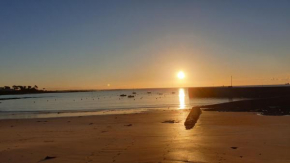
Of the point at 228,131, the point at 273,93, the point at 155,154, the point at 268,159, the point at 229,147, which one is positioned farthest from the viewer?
the point at 273,93

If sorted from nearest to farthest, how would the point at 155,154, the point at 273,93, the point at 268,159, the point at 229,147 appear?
1. the point at 268,159
2. the point at 155,154
3. the point at 229,147
4. the point at 273,93

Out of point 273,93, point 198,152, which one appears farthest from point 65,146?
point 273,93

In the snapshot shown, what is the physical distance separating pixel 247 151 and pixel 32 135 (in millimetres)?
13376

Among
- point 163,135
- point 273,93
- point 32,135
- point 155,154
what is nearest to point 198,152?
point 155,154

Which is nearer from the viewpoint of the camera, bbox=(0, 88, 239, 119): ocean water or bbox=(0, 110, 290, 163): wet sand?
bbox=(0, 110, 290, 163): wet sand

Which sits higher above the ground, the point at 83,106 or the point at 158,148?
the point at 158,148

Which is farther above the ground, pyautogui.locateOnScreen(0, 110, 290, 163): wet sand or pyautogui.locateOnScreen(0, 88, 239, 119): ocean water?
pyautogui.locateOnScreen(0, 110, 290, 163): wet sand

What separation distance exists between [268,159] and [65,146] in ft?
30.3

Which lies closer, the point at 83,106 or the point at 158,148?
the point at 158,148

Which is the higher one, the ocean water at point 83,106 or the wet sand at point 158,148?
the wet sand at point 158,148

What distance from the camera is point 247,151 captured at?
12.4 meters

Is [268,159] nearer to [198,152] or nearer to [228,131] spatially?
[198,152]

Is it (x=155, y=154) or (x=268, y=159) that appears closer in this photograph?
(x=268, y=159)

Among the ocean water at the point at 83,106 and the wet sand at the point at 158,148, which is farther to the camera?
the ocean water at the point at 83,106
